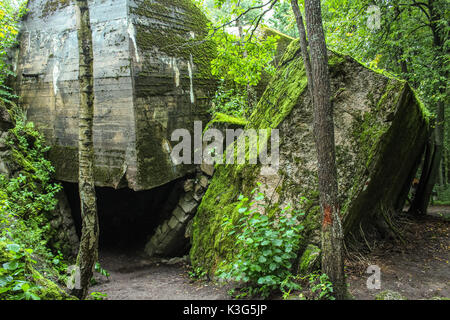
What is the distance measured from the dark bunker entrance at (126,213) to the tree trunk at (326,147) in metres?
5.83

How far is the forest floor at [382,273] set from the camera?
13.8 feet

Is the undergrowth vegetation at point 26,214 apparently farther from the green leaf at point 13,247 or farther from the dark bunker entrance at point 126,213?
the dark bunker entrance at point 126,213

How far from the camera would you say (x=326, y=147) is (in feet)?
11.7

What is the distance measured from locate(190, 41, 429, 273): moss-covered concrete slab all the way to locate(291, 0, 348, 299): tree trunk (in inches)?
36.4

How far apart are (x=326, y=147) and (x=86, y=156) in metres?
3.08

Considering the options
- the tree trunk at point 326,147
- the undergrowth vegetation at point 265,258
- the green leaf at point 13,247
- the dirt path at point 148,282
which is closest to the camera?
the green leaf at point 13,247

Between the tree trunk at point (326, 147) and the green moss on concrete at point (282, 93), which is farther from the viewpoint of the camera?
the green moss on concrete at point (282, 93)

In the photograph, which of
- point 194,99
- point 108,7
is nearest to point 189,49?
point 194,99

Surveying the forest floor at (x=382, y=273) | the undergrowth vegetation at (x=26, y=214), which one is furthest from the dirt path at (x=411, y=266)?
the undergrowth vegetation at (x=26, y=214)

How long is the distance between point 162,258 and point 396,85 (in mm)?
6769

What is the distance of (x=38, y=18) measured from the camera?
873 cm

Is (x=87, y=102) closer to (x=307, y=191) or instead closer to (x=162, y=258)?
(x=307, y=191)

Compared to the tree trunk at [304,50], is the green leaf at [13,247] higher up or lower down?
lower down
